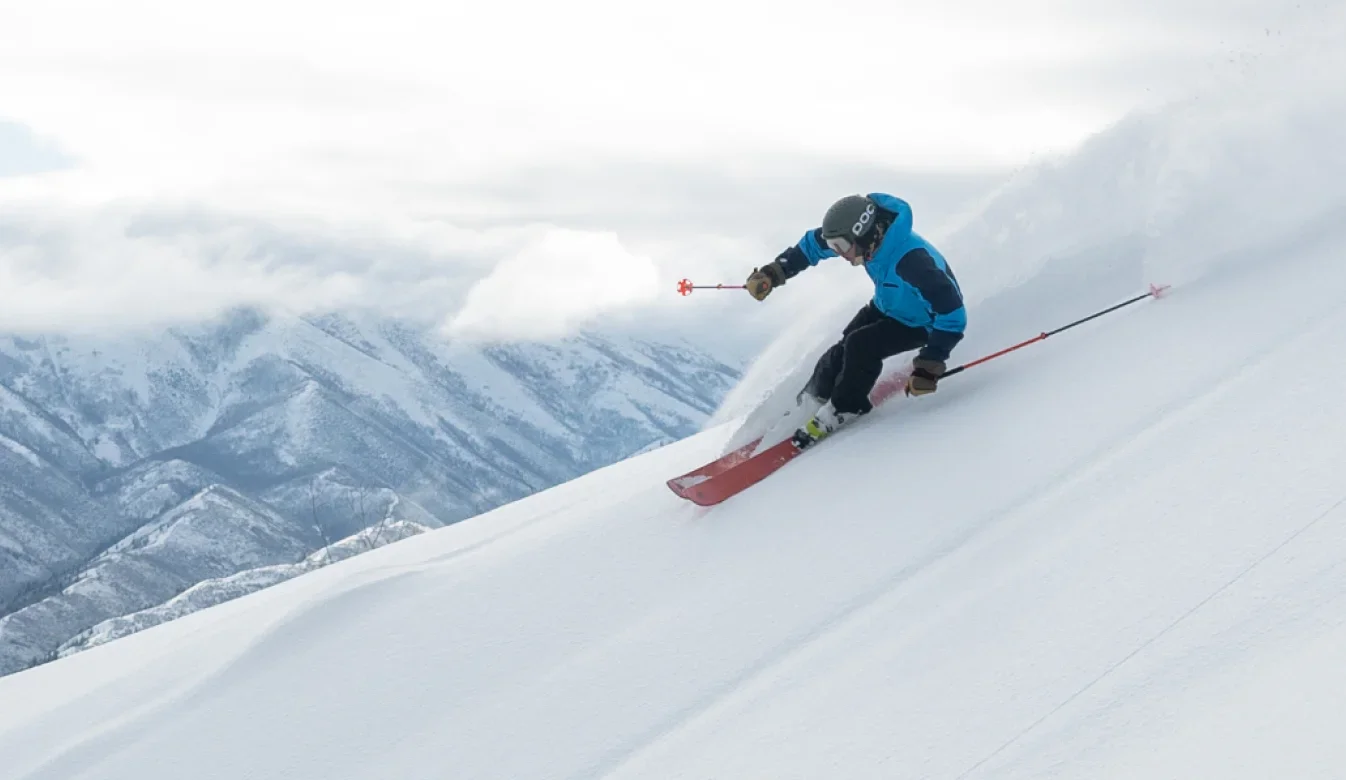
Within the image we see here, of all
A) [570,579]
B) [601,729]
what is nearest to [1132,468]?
[601,729]

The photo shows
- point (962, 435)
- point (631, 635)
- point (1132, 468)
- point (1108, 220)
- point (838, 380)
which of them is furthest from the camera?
point (1108, 220)

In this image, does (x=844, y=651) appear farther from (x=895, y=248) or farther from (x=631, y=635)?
(x=895, y=248)

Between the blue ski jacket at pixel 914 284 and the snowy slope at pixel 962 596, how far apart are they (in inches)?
22.0

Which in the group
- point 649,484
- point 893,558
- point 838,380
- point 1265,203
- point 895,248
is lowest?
point 649,484

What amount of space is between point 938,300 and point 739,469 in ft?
6.36

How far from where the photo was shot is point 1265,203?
27.7ft

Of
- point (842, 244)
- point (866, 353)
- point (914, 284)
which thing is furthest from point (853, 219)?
point (866, 353)

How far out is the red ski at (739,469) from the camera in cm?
809

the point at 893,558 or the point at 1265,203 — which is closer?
the point at 893,558

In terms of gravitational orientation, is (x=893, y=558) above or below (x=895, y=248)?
below

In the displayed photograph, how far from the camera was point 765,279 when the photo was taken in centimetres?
907

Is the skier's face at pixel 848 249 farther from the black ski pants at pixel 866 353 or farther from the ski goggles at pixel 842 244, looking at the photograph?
the black ski pants at pixel 866 353

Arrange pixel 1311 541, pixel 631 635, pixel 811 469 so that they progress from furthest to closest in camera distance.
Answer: pixel 811 469, pixel 631 635, pixel 1311 541

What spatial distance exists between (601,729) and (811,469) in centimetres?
290
